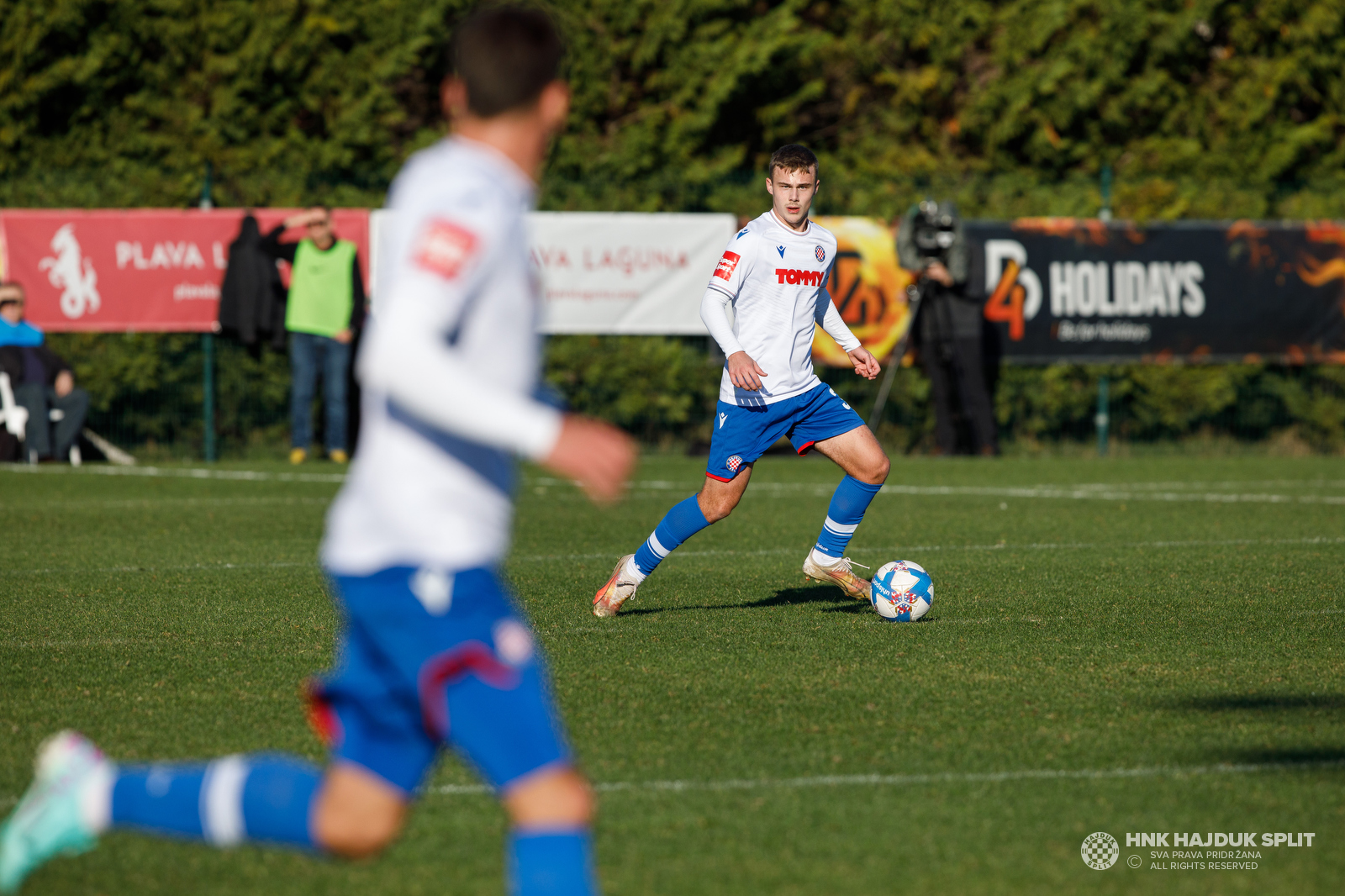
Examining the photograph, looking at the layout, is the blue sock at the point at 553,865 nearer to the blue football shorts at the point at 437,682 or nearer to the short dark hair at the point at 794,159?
the blue football shorts at the point at 437,682

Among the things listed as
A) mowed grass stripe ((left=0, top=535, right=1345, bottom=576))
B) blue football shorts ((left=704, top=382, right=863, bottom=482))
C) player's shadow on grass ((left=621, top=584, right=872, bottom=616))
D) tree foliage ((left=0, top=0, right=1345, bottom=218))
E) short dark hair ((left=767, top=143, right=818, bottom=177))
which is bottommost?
mowed grass stripe ((left=0, top=535, right=1345, bottom=576))

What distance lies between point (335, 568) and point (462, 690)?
0.36 meters

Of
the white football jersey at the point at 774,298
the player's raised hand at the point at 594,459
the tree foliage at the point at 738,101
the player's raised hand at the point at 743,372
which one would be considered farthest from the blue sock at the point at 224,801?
the tree foliage at the point at 738,101

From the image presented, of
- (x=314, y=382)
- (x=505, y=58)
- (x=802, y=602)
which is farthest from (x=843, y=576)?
(x=314, y=382)

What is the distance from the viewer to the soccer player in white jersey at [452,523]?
107 inches

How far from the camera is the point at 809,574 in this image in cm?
779

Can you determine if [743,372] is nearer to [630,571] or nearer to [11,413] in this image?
[630,571]

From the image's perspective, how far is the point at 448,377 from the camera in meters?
2.69

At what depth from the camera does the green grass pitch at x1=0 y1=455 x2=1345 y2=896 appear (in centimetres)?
391

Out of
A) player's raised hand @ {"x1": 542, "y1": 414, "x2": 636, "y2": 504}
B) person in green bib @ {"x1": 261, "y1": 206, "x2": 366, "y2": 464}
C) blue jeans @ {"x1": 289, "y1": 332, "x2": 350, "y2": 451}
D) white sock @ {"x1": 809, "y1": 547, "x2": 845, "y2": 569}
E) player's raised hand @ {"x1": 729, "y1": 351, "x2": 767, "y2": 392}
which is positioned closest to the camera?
player's raised hand @ {"x1": 542, "y1": 414, "x2": 636, "y2": 504}

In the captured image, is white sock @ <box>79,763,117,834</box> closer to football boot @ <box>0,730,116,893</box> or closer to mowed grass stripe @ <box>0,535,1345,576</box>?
football boot @ <box>0,730,116,893</box>

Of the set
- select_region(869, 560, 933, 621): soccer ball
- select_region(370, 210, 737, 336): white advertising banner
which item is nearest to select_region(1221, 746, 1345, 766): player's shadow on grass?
select_region(869, 560, 933, 621): soccer ball

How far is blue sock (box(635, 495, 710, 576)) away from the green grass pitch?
321mm

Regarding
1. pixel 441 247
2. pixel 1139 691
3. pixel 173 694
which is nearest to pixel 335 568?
pixel 441 247
